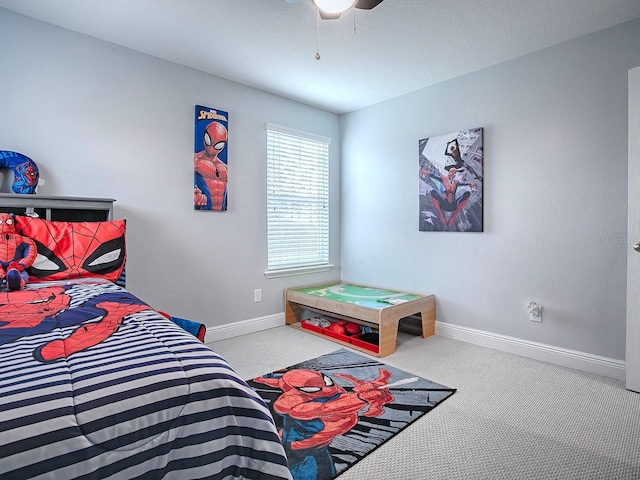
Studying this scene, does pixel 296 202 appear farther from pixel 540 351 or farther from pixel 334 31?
pixel 540 351

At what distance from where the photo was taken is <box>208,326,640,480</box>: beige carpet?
60.7 inches

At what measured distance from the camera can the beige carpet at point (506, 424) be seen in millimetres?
1543

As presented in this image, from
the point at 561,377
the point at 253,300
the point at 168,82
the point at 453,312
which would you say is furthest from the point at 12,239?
the point at 561,377

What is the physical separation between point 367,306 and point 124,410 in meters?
2.41

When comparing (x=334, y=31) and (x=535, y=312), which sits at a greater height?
(x=334, y=31)

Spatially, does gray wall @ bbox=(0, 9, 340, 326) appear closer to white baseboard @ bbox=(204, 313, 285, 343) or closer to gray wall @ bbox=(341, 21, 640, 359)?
white baseboard @ bbox=(204, 313, 285, 343)

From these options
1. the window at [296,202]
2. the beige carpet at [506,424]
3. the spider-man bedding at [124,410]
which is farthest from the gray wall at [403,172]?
the spider-man bedding at [124,410]

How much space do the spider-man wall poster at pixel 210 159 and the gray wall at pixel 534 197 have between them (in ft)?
5.34

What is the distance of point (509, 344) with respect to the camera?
292 centimetres

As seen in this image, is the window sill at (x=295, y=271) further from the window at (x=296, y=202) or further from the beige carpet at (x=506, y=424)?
the beige carpet at (x=506, y=424)

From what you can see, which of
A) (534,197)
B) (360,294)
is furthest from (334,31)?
(360,294)

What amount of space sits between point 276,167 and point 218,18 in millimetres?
1529

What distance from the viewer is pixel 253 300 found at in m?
3.47

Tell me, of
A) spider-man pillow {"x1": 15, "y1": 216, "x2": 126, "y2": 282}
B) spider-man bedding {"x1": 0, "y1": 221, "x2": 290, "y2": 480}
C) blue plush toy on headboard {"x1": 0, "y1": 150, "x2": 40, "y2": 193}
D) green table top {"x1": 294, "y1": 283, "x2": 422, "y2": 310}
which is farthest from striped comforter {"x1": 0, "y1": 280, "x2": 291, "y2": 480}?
green table top {"x1": 294, "y1": 283, "x2": 422, "y2": 310}
